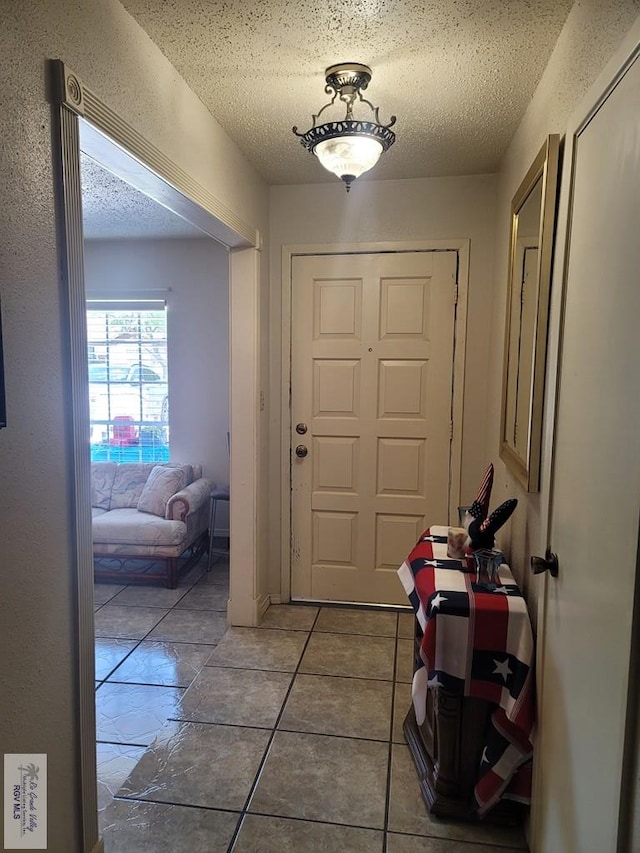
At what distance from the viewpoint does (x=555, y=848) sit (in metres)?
1.38

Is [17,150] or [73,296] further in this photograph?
[73,296]

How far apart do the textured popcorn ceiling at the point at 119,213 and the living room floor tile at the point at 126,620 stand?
2.30 meters

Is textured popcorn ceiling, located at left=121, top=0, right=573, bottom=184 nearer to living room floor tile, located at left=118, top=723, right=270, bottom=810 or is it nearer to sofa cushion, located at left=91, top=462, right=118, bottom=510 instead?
living room floor tile, located at left=118, top=723, right=270, bottom=810

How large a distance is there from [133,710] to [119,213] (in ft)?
9.88

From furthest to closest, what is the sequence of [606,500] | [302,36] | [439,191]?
1. [439,191]
2. [302,36]
3. [606,500]

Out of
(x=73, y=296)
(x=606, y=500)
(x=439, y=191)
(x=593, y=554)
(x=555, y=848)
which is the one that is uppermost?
(x=439, y=191)

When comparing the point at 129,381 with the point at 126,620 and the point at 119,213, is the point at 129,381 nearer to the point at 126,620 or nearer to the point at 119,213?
the point at 119,213

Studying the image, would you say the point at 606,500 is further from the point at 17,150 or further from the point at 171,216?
the point at 171,216

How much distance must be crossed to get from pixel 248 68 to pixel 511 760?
2.43 meters

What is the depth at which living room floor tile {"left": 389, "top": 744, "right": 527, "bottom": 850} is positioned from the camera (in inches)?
66.4

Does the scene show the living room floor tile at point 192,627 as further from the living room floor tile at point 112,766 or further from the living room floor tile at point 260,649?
the living room floor tile at point 112,766

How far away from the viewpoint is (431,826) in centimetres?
173

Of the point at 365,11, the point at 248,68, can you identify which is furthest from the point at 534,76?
the point at 248,68

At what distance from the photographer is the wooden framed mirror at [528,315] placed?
161 centimetres
